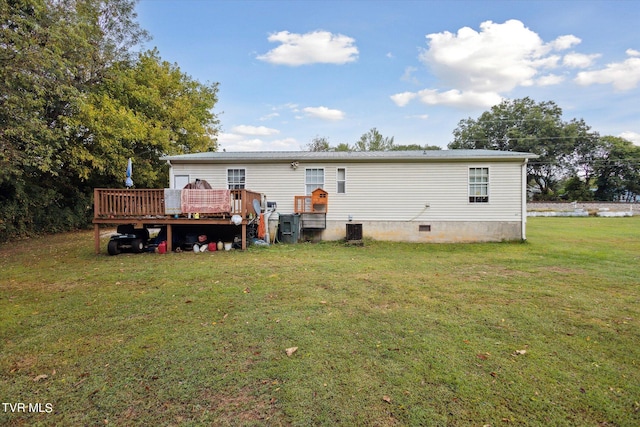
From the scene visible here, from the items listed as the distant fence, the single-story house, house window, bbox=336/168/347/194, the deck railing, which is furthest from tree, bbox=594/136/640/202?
the deck railing

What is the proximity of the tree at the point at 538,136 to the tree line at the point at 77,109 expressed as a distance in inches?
1444

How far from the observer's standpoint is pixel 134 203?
902 cm

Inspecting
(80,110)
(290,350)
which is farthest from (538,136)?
(290,350)

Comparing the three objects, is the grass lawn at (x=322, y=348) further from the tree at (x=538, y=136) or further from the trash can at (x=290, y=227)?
the tree at (x=538, y=136)

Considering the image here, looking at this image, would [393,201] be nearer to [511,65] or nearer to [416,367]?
[416,367]

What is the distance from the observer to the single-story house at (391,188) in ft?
35.3

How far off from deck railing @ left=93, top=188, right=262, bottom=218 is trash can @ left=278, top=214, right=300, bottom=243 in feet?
6.14

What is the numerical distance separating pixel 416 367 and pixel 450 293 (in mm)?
2564

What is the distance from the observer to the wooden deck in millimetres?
8859

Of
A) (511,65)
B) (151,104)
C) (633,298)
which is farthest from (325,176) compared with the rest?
(511,65)

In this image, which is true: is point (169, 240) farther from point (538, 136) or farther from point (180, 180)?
point (538, 136)

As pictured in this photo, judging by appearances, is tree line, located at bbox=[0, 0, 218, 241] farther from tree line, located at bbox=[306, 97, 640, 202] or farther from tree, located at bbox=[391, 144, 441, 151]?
tree, located at bbox=[391, 144, 441, 151]

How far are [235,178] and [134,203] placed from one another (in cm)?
345

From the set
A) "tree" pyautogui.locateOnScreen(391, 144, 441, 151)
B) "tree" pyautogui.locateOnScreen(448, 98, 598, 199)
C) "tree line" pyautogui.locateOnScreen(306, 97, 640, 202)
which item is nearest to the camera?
"tree line" pyautogui.locateOnScreen(306, 97, 640, 202)
